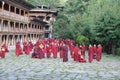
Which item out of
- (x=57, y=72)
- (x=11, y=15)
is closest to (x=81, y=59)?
(x=57, y=72)

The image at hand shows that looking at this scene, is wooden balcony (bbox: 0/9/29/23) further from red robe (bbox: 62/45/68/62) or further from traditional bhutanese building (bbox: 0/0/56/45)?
red robe (bbox: 62/45/68/62)

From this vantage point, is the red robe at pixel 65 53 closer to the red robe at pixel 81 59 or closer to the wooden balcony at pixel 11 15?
the red robe at pixel 81 59

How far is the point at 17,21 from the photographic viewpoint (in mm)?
46844

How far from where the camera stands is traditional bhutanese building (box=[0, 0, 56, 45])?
4090 cm

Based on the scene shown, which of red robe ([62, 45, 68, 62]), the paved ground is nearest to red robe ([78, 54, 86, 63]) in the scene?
red robe ([62, 45, 68, 62])

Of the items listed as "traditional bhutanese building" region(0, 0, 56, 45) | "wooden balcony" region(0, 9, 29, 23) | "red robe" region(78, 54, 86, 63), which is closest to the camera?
"red robe" region(78, 54, 86, 63)

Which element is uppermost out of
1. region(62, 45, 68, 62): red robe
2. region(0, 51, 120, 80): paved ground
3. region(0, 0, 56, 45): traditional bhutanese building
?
region(0, 0, 56, 45): traditional bhutanese building

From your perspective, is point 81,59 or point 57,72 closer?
point 57,72

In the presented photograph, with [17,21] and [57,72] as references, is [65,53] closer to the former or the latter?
[57,72]

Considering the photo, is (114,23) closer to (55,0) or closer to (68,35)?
(68,35)

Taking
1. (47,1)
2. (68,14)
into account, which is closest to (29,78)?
(68,14)

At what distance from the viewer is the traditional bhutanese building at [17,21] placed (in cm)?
4090

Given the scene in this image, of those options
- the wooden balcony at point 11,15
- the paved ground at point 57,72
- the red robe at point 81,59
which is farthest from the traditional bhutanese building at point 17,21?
the paved ground at point 57,72

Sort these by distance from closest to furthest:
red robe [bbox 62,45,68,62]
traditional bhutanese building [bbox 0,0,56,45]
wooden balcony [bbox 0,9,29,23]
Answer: red robe [bbox 62,45,68,62] → wooden balcony [bbox 0,9,29,23] → traditional bhutanese building [bbox 0,0,56,45]
